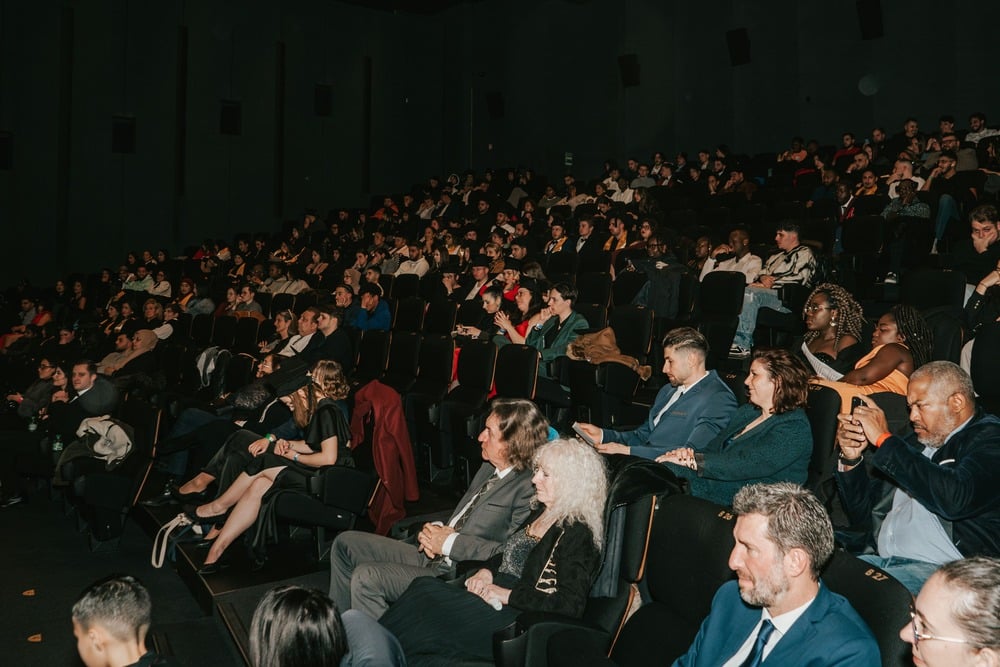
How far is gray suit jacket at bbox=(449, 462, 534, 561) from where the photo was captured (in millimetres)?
2848

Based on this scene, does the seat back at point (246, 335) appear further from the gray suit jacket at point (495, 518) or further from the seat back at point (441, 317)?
the gray suit jacket at point (495, 518)

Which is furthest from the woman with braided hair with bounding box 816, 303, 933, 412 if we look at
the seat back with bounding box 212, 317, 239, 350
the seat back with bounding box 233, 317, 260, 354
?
the seat back with bounding box 212, 317, 239, 350

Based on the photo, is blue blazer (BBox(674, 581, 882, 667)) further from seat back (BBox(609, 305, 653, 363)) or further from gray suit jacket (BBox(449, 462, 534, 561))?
seat back (BBox(609, 305, 653, 363))

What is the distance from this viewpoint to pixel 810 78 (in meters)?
11.5

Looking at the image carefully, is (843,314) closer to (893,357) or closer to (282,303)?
(893,357)

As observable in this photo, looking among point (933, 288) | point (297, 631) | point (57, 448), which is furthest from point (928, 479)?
point (57, 448)

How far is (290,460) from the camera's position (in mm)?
4066

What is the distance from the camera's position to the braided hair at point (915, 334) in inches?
142

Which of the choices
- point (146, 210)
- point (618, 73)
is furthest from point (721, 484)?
point (146, 210)

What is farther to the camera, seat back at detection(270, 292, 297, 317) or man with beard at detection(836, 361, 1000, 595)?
seat back at detection(270, 292, 297, 317)

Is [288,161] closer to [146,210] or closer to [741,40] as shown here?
[146,210]

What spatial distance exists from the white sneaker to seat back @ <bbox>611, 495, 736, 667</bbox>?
135 inches

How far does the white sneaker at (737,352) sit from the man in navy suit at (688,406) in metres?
2.18

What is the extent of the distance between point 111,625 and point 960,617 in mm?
2082
